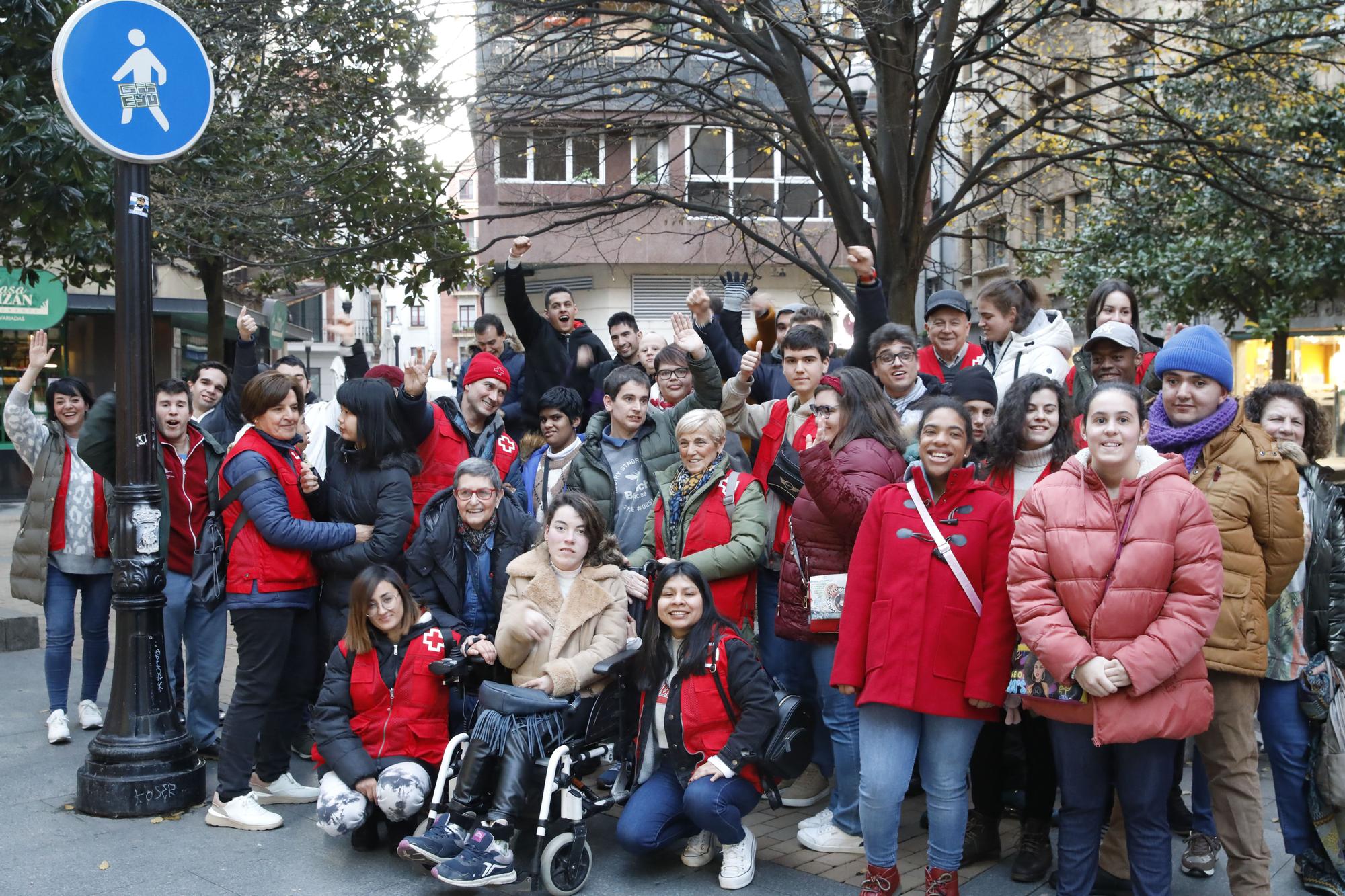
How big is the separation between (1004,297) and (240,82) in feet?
27.4

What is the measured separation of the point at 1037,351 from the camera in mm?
5938

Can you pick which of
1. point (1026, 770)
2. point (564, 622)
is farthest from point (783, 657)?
point (1026, 770)

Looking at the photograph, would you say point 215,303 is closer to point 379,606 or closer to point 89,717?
point 89,717

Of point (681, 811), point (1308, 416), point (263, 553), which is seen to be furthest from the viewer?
point (263, 553)

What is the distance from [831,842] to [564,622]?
1492 millimetres

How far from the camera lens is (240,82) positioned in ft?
37.5

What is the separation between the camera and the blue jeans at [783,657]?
5562 mm

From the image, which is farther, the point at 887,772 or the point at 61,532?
the point at 61,532

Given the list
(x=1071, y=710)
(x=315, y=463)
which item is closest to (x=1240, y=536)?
(x=1071, y=710)

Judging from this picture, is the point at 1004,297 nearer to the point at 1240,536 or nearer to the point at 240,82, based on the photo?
the point at 1240,536

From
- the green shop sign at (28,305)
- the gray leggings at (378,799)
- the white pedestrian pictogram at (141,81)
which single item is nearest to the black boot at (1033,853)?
the gray leggings at (378,799)

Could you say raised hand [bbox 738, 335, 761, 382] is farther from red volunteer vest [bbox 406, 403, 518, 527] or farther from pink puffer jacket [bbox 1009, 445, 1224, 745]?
pink puffer jacket [bbox 1009, 445, 1224, 745]

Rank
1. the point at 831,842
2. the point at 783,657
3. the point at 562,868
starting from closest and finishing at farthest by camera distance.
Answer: the point at 562,868 < the point at 831,842 < the point at 783,657

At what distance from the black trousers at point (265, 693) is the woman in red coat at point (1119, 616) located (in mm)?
3384
